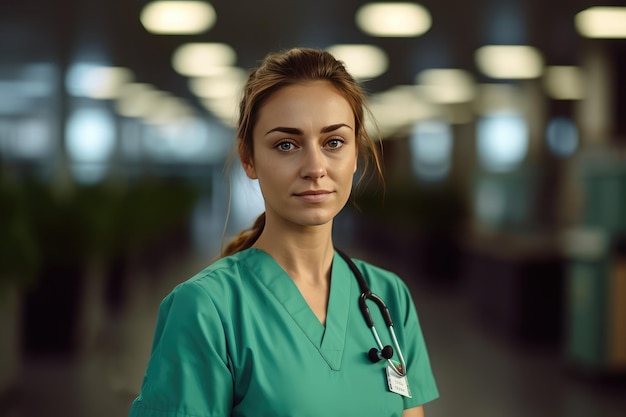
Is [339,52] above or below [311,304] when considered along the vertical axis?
above

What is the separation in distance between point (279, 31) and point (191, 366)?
6.55 m

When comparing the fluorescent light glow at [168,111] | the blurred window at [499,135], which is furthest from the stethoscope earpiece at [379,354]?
the blurred window at [499,135]

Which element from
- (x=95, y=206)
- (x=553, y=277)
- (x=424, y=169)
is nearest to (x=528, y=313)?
(x=553, y=277)

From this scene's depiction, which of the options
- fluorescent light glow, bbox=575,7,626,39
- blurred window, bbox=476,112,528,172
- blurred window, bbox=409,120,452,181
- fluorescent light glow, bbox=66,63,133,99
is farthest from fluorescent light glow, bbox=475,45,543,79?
blurred window, bbox=409,120,452,181

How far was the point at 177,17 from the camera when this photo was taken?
6199 millimetres

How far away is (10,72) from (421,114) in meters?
7.41

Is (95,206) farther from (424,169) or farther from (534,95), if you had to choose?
(424,169)

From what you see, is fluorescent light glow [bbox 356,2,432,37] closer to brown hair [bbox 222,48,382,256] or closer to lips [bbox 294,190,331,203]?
brown hair [bbox 222,48,382,256]

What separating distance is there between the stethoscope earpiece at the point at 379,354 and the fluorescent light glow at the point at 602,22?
208 inches

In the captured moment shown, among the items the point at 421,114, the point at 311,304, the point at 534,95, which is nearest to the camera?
the point at 311,304

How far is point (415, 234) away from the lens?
12531 millimetres

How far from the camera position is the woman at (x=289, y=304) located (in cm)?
120

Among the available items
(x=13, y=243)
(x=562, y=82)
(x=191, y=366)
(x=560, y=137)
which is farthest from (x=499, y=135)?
(x=191, y=366)

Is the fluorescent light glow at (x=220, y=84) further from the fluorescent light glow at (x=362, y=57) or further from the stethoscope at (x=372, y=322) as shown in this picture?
the stethoscope at (x=372, y=322)
